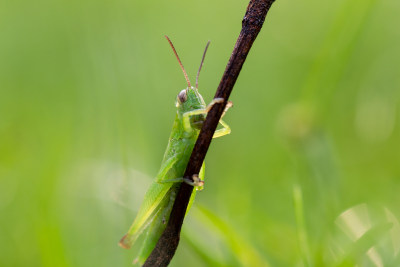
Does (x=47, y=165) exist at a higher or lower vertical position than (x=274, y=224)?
higher

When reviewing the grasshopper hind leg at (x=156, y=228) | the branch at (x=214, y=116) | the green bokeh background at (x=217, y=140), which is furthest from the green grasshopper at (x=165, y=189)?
the branch at (x=214, y=116)

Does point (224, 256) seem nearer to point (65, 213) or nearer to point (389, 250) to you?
point (389, 250)

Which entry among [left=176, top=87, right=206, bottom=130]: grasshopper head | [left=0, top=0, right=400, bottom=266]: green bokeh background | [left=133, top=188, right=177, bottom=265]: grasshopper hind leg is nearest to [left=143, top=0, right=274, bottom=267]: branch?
[left=133, top=188, right=177, bottom=265]: grasshopper hind leg

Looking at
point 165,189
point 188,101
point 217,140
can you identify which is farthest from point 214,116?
point 217,140

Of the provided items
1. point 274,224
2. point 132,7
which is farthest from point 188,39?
point 274,224

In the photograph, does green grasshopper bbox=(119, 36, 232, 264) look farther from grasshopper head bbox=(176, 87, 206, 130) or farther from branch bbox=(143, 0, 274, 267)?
branch bbox=(143, 0, 274, 267)

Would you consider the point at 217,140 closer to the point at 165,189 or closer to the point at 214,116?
the point at 165,189
